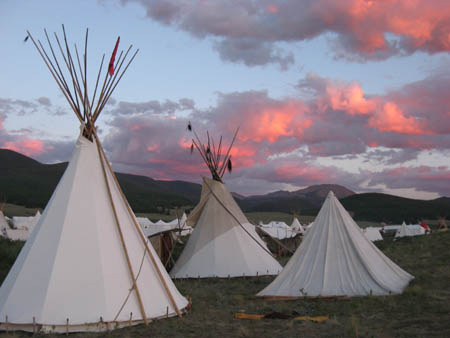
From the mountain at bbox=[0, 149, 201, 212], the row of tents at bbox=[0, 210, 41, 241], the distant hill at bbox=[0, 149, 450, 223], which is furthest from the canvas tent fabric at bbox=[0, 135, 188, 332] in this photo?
the distant hill at bbox=[0, 149, 450, 223]

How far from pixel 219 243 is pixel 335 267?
4.68 metres

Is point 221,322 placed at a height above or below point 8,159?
below

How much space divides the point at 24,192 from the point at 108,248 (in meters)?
77.2

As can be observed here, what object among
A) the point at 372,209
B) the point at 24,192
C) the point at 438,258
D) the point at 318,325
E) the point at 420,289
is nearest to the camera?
the point at 318,325

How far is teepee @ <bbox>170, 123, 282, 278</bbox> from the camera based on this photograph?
13.0 m

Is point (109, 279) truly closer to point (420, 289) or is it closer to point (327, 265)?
point (327, 265)

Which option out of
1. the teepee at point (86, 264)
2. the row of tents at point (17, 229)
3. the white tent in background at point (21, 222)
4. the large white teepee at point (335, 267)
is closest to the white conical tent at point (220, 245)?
the large white teepee at point (335, 267)

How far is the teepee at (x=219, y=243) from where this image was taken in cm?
1297

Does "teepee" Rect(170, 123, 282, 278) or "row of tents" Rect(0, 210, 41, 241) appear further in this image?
"row of tents" Rect(0, 210, 41, 241)

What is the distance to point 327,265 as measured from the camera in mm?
9344

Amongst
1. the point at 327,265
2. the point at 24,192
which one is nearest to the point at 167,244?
the point at 327,265

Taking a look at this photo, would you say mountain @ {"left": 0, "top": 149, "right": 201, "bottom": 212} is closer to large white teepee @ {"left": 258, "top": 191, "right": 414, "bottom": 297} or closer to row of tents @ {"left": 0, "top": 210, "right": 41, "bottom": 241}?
row of tents @ {"left": 0, "top": 210, "right": 41, "bottom": 241}

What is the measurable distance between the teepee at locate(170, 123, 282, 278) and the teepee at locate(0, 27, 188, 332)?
4.92 meters

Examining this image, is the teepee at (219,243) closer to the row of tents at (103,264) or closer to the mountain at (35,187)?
the row of tents at (103,264)
